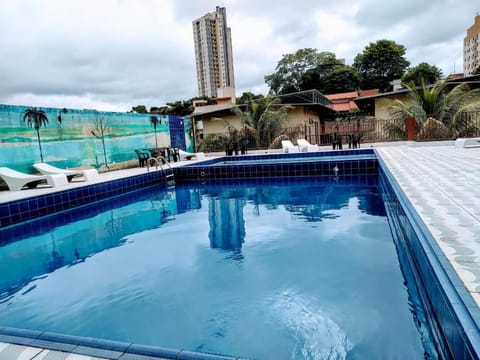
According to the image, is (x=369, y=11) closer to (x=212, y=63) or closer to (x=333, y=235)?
(x=333, y=235)

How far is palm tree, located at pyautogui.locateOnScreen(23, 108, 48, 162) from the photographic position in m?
9.20

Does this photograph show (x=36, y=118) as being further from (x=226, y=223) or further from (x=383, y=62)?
(x=383, y=62)

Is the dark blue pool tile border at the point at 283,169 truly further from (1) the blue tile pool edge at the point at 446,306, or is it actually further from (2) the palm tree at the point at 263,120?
(2) the palm tree at the point at 263,120

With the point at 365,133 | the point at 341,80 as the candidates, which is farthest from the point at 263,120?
the point at 341,80

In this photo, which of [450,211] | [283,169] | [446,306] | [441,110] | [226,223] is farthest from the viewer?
[441,110]

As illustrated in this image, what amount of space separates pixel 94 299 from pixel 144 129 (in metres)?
11.5

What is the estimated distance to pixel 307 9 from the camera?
503 inches

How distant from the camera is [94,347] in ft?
6.03

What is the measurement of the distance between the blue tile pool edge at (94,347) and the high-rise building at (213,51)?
59.6 metres

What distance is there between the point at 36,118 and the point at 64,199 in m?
3.51

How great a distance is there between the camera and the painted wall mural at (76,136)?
8.77 meters

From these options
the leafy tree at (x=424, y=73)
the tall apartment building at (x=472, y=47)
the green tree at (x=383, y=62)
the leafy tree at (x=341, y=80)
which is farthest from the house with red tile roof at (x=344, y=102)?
the tall apartment building at (x=472, y=47)

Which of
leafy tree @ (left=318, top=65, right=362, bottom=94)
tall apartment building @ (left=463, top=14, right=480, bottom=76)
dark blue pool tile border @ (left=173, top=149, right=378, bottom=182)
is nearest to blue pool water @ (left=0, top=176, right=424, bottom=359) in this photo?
dark blue pool tile border @ (left=173, top=149, right=378, bottom=182)

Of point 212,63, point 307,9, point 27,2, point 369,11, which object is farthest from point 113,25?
point 212,63
